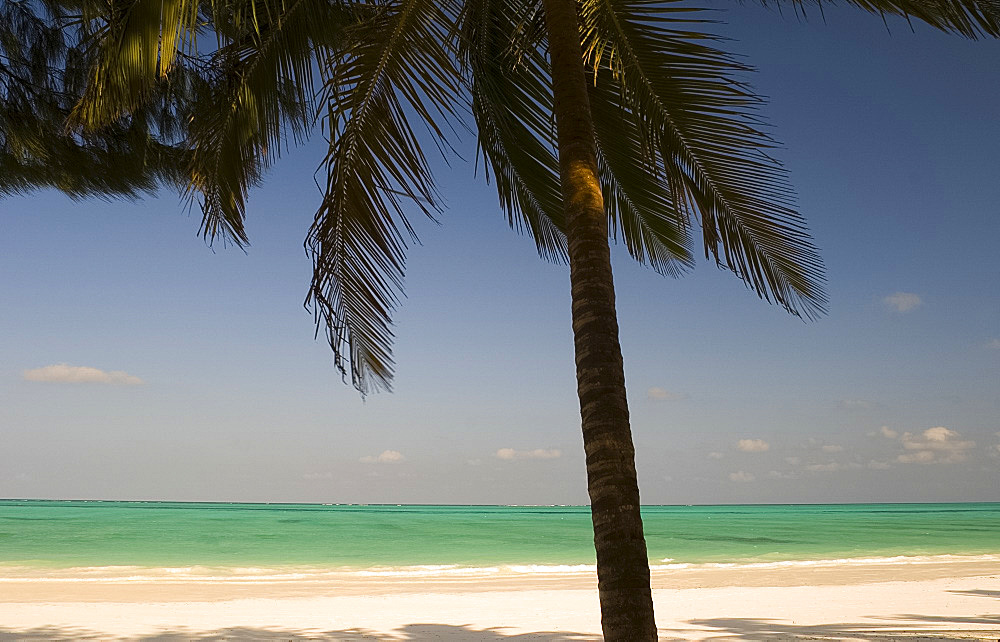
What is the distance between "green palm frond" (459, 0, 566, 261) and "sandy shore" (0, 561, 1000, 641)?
4.63 metres

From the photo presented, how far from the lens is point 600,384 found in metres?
3.56

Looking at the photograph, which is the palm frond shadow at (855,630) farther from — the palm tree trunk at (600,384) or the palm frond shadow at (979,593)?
the palm tree trunk at (600,384)

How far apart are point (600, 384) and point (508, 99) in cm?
282

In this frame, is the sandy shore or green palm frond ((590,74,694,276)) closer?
green palm frond ((590,74,694,276))

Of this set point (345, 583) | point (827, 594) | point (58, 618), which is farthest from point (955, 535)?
point (58, 618)

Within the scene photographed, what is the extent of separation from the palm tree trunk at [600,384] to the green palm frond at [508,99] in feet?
3.91

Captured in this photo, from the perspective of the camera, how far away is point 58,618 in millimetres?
9781

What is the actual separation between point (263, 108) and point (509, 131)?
1.73 meters

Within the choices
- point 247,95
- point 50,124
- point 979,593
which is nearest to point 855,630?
point 979,593

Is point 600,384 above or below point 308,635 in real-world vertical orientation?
above

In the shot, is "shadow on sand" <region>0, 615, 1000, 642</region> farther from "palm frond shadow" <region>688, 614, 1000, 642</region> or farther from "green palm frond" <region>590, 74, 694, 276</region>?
"green palm frond" <region>590, 74, 694, 276</region>

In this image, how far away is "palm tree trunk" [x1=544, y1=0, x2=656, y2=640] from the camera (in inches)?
131

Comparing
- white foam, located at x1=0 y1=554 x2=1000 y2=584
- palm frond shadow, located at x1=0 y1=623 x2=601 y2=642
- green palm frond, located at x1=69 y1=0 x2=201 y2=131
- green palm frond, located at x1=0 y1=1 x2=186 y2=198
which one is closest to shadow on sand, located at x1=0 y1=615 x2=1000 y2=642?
palm frond shadow, located at x1=0 y1=623 x2=601 y2=642

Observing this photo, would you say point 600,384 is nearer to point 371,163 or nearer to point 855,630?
point 371,163
